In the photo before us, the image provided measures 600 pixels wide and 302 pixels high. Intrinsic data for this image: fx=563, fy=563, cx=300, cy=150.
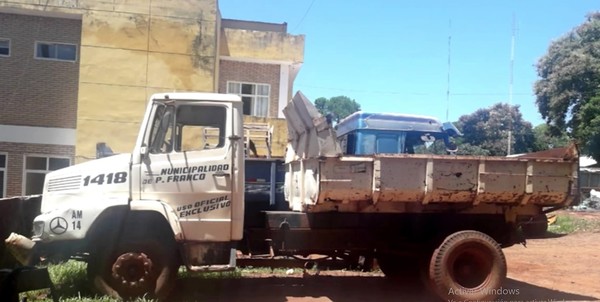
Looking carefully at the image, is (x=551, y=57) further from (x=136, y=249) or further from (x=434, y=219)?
(x=136, y=249)

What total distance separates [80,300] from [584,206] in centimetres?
2274

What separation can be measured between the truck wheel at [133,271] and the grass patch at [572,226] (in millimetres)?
15009

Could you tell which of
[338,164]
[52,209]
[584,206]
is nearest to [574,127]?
[584,206]

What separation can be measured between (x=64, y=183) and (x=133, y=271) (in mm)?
1389

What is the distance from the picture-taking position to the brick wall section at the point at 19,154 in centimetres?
1711

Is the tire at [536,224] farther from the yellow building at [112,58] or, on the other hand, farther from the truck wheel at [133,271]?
the yellow building at [112,58]

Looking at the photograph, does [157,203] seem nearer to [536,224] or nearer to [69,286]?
[69,286]

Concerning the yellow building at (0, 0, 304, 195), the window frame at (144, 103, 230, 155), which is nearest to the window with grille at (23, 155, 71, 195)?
the yellow building at (0, 0, 304, 195)

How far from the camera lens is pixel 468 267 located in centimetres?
738

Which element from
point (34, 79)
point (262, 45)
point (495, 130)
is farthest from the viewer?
point (495, 130)

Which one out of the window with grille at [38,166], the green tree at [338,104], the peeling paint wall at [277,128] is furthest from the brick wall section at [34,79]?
the green tree at [338,104]

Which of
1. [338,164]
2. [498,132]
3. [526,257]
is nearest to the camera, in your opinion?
[338,164]

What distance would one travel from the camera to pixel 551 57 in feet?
94.1

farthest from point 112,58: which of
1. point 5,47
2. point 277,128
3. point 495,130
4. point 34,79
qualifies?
point 495,130
